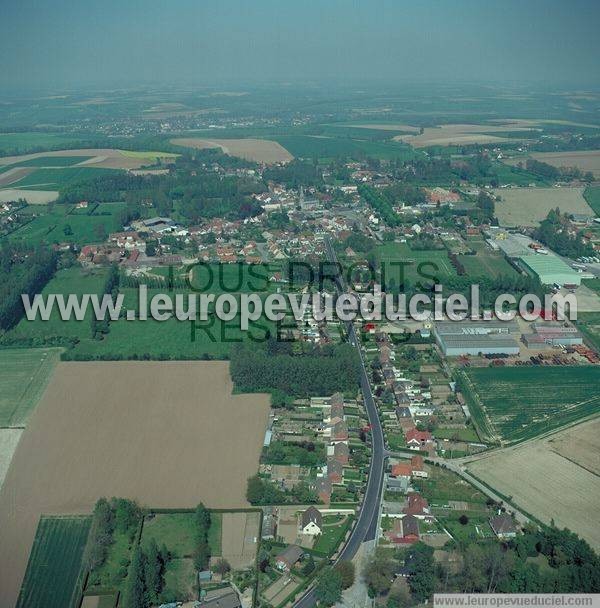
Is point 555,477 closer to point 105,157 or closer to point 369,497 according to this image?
point 369,497

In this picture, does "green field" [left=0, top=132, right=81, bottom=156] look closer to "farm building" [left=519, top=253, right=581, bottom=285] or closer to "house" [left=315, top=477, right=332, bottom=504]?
"farm building" [left=519, top=253, right=581, bottom=285]

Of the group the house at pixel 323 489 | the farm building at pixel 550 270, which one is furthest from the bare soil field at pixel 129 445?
the farm building at pixel 550 270

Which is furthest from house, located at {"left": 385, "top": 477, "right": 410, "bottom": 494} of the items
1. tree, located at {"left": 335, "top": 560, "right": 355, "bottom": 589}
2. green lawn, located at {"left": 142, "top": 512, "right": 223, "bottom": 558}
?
green lawn, located at {"left": 142, "top": 512, "right": 223, "bottom": 558}

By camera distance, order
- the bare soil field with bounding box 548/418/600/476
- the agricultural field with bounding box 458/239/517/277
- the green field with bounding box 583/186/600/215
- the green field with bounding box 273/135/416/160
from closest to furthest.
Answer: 1. the bare soil field with bounding box 548/418/600/476
2. the agricultural field with bounding box 458/239/517/277
3. the green field with bounding box 583/186/600/215
4. the green field with bounding box 273/135/416/160

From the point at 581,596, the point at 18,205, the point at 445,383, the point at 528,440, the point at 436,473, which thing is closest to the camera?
the point at 581,596

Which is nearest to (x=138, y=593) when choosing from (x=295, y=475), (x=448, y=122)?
(x=295, y=475)

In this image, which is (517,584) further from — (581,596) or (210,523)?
(210,523)

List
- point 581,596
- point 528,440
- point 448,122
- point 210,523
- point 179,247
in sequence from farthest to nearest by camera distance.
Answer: point 448,122 < point 179,247 < point 528,440 < point 210,523 < point 581,596

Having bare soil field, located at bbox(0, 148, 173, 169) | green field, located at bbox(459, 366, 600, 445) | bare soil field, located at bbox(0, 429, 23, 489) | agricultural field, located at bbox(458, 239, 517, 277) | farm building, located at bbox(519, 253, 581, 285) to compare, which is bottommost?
bare soil field, located at bbox(0, 148, 173, 169)
